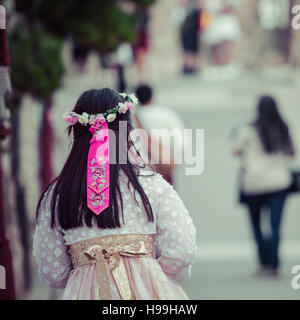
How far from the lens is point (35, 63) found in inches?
298

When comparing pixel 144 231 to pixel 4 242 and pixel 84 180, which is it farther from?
pixel 4 242

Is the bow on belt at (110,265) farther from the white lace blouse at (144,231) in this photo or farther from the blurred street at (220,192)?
the blurred street at (220,192)

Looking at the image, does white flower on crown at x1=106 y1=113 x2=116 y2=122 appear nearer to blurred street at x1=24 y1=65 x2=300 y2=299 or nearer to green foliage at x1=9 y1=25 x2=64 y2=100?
blurred street at x1=24 y1=65 x2=300 y2=299

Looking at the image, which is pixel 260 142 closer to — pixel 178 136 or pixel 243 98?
pixel 178 136

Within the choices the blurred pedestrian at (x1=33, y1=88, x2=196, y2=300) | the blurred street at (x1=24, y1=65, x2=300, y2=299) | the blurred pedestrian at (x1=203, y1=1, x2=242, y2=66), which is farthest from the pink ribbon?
the blurred pedestrian at (x1=203, y1=1, x2=242, y2=66)

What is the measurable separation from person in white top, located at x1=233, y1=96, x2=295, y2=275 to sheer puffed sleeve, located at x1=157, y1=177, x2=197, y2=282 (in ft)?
15.5

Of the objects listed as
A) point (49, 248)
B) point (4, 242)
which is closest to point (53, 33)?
point (4, 242)

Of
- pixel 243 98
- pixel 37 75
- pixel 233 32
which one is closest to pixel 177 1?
pixel 233 32

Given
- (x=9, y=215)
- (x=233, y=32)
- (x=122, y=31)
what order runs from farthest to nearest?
(x=233, y=32)
(x=122, y=31)
(x=9, y=215)

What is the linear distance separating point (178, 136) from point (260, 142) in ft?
5.48

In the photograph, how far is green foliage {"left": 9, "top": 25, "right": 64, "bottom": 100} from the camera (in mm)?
7457

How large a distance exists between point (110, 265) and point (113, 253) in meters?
0.05

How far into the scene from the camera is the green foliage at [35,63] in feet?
24.5

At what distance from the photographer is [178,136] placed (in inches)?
289
